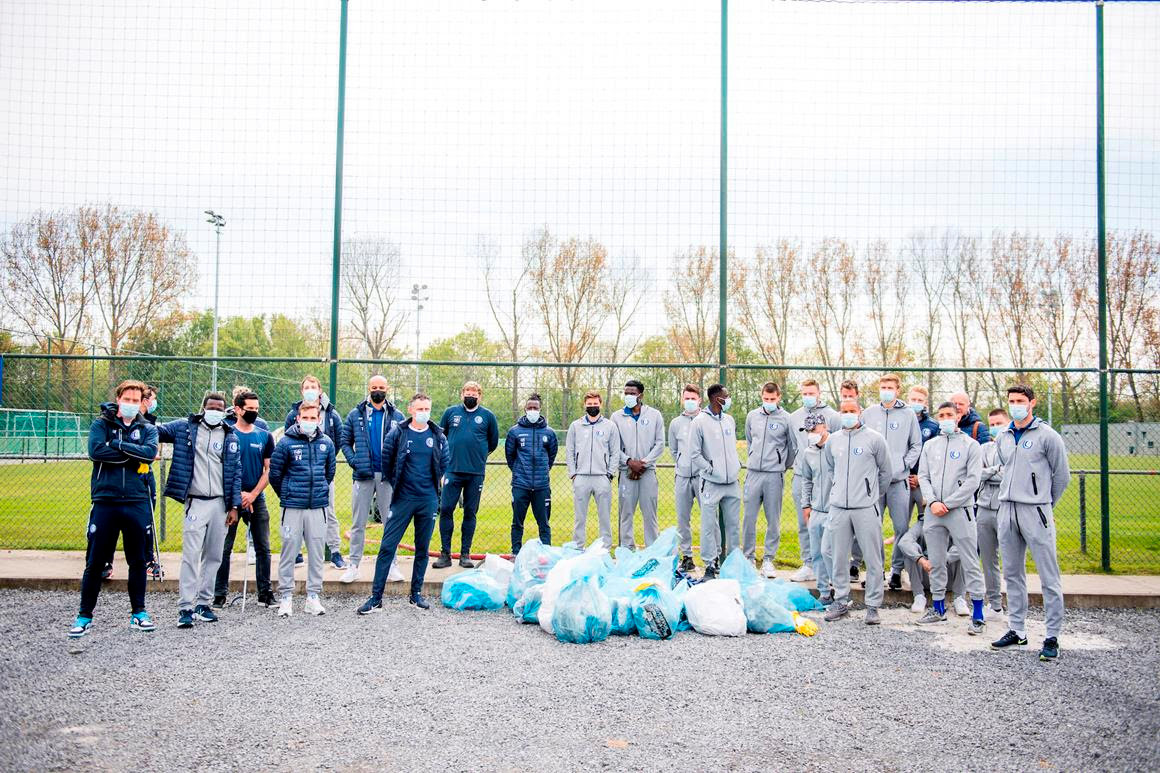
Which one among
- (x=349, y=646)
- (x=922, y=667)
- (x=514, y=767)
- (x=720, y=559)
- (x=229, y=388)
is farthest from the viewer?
(x=229, y=388)

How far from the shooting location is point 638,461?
9.16 metres

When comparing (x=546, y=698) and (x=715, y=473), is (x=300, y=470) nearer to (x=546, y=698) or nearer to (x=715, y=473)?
(x=546, y=698)

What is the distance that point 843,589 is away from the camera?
7.11m

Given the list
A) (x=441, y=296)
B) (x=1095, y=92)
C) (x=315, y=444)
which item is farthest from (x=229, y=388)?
(x=1095, y=92)

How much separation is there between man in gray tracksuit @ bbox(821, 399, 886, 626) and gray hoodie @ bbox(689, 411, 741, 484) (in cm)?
147

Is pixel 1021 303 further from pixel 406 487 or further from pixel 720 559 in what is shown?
pixel 406 487

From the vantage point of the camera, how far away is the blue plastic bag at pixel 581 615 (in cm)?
617

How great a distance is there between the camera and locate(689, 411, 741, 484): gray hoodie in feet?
27.8

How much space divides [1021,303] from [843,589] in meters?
9.88

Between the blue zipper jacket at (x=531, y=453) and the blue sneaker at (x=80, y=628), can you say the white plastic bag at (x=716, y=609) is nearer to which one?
the blue zipper jacket at (x=531, y=453)

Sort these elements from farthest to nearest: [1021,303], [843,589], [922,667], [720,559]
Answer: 1. [1021,303]
2. [720,559]
3. [843,589]
4. [922,667]

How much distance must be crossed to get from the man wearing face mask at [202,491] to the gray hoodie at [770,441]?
5.55m

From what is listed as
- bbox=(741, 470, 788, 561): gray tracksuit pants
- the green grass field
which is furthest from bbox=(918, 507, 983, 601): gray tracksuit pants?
the green grass field

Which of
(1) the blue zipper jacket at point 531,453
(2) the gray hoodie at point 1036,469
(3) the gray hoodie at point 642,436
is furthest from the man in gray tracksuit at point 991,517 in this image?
(1) the blue zipper jacket at point 531,453
